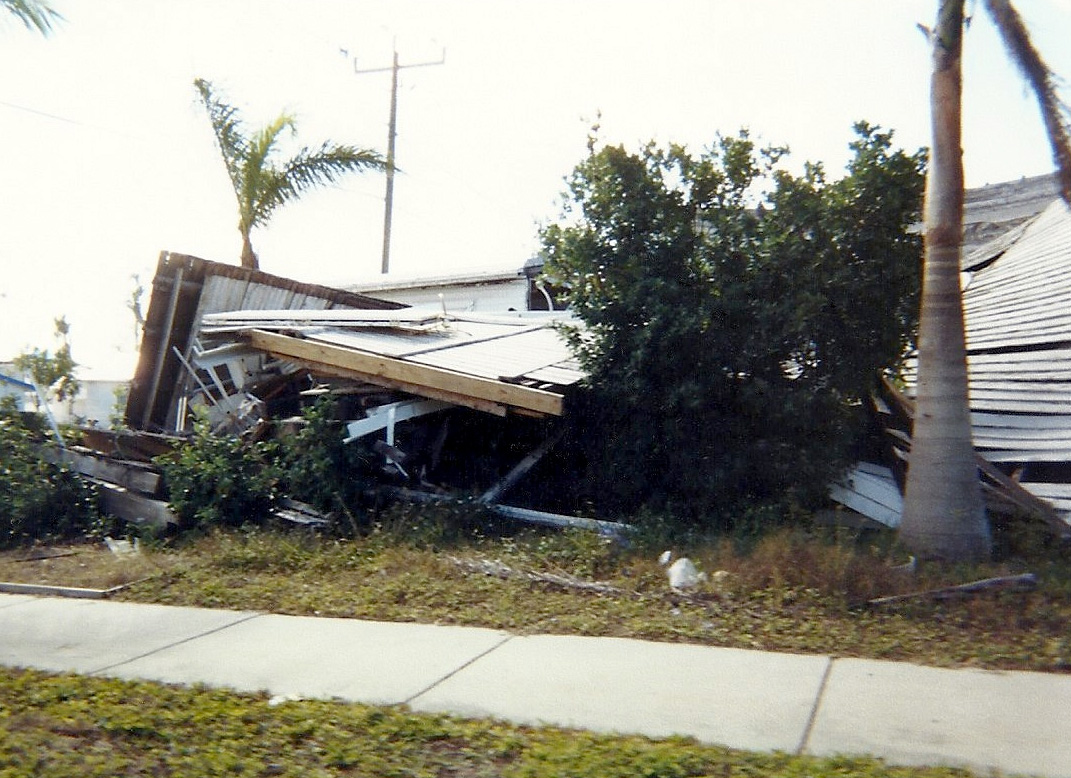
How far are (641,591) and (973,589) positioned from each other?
2.40 m

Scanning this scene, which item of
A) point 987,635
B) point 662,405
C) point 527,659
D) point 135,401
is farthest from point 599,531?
point 135,401

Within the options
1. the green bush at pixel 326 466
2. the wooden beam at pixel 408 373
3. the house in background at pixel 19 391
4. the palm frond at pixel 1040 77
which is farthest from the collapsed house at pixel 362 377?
the palm frond at pixel 1040 77

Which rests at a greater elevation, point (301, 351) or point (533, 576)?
point (301, 351)

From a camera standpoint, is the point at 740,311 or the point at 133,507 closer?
the point at 740,311

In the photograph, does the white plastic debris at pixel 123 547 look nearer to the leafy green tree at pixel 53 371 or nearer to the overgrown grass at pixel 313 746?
the overgrown grass at pixel 313 746

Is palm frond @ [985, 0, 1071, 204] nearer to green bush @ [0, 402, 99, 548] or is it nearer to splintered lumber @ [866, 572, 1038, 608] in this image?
splintered lumber @ [866, 572, 1038, 608]

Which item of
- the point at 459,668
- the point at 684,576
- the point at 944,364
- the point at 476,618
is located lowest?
the point at 459,668

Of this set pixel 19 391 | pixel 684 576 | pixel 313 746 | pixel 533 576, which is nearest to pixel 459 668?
pixel 313 746

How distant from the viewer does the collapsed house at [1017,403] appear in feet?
31.5

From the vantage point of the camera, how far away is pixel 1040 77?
8031 millimetres

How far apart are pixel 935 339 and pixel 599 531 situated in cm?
337

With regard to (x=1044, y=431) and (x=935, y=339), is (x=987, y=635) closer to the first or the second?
(x=935, y=339)

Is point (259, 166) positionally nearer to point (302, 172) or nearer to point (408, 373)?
point (302, 172)

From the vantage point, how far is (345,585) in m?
8.62
